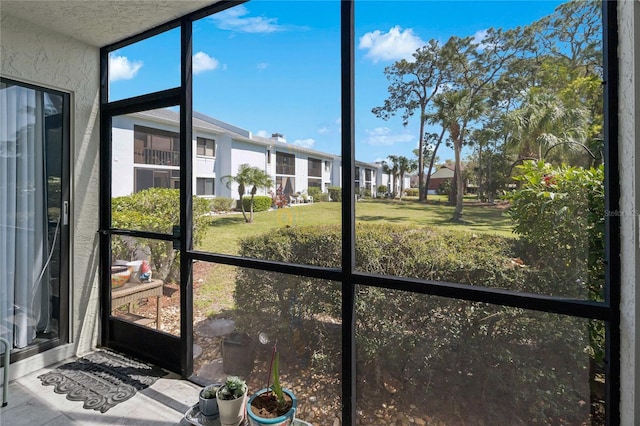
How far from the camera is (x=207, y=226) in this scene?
242cm

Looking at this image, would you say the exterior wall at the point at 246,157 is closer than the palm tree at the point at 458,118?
No

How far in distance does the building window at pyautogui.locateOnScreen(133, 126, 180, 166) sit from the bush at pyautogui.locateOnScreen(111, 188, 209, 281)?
235 millimetres

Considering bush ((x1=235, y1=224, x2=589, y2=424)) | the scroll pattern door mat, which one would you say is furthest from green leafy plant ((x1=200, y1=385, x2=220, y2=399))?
the scroll pattern door mat

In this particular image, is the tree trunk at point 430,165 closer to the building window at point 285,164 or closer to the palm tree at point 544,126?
the palm tree at point 544,126

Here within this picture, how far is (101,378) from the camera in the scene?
2387mm

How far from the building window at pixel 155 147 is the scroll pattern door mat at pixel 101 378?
1.61 metres

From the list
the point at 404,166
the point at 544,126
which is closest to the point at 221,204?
the point at 404,166

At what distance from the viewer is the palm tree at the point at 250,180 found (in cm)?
217

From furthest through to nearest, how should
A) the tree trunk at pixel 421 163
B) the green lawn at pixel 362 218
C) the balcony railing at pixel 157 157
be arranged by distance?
1. the balcony railing at pixel 157 157
2. the tree trunk at pixel 421 163
3. the green lawn at pixel 362 218

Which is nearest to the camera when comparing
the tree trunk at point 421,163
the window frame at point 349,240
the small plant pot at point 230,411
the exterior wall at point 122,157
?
the window frame at point 349,240

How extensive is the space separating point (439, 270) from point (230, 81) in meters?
1.82

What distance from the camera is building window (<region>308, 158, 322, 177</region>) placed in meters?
1.92

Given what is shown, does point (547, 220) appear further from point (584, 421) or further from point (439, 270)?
point (584, 421)

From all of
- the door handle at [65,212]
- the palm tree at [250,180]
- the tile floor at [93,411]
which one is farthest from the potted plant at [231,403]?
the door handle at [65,212]
